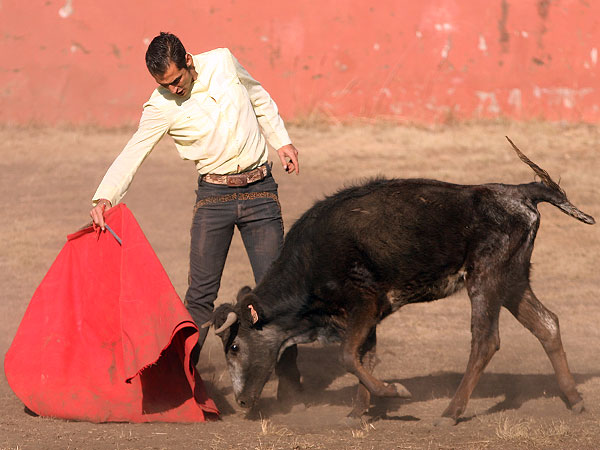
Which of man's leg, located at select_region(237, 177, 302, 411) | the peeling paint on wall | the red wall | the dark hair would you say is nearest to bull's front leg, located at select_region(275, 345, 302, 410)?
man's leg, located at select_region(237, 177, 302, 411)

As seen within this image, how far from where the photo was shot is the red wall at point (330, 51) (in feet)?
47.1

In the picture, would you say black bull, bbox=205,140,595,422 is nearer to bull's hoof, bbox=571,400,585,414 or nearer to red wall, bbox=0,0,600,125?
bull's hoof, bbox=571,400,585,414

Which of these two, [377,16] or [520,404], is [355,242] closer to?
[520,404]

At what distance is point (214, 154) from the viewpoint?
6184 millimetres

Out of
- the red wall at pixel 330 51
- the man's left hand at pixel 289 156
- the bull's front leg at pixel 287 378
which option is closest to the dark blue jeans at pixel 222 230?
the man's left hand at pixel 289 156

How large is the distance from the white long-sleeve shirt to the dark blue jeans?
0.55 ft

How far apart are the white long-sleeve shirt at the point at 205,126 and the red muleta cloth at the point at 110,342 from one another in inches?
12.6

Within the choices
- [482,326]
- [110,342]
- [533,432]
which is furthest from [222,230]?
[533,432]

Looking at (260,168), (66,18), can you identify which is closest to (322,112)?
(66,18)

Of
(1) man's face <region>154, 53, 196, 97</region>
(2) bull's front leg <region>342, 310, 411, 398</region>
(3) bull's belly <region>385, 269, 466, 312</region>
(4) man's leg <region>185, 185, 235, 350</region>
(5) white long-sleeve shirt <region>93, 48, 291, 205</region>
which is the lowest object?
(2) bull's front leg <region>342, 310, 411, 398</region>

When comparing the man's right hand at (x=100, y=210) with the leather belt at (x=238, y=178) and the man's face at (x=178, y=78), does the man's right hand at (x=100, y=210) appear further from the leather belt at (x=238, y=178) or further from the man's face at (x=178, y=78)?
the man's face at (x=178, y=78)

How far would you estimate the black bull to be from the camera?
603 centimetres

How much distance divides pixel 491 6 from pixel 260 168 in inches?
354

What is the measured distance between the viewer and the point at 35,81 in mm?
14367
